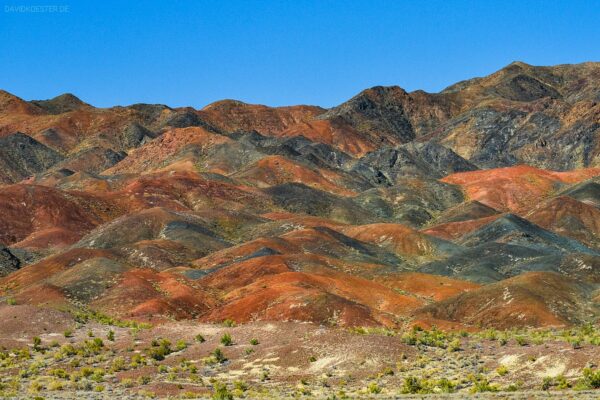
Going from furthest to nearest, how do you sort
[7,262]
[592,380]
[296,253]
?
[7,262] < [296,253] < [592,380]

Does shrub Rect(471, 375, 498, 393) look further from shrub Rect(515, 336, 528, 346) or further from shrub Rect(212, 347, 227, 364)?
shrub Rect(212, 347, 227, 364)

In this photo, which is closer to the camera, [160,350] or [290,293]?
[160,350]

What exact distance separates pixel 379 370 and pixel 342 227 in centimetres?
11275

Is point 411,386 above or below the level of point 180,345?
below

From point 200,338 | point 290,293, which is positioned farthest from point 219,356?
point 290,293

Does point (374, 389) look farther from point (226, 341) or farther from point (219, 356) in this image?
point (226, 341)

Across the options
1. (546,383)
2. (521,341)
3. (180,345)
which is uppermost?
A: (180,345)

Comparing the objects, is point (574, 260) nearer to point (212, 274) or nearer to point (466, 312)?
point (466, 312)

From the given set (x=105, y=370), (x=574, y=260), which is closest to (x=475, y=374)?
(x=105, y=370)

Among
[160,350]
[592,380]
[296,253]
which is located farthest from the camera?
[296,253]

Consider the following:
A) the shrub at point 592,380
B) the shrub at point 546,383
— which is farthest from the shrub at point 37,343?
the shrub at point 592,380

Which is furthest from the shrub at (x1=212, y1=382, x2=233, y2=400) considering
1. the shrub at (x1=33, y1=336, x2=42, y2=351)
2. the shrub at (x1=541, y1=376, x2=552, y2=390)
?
the shrub at (x1=33, y1=336, x2=42, y2=351)

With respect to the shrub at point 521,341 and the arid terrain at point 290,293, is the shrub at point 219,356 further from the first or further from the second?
the shrub at point 521,341

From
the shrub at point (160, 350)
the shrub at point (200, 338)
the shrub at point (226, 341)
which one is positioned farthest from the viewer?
the shrub at point (200, 338)
